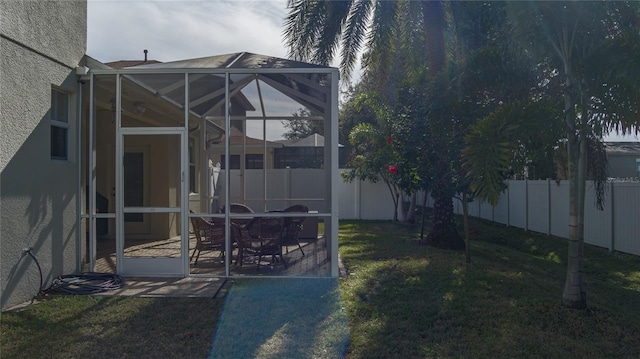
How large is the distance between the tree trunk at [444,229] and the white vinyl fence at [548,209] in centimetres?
346

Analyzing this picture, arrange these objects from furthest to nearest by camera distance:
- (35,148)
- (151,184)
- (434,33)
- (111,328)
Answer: (151,184)
(434,33)
(35,148)
(111,328)

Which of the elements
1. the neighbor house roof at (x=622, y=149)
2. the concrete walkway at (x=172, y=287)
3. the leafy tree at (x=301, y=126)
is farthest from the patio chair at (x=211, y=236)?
the neighbor house roof at (x=622, y=149)

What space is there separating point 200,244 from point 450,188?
461 cm

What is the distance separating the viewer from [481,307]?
6223mm

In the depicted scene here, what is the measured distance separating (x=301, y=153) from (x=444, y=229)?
5.69 metres

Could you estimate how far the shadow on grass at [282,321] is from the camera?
5.01 meters

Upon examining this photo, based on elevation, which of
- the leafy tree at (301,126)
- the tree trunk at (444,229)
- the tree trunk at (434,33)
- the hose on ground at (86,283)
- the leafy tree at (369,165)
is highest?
the tree trunk at (434,33)

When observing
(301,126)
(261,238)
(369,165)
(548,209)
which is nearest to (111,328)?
(261,238)

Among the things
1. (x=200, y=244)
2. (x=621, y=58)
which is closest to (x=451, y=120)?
(x=621, y=58)

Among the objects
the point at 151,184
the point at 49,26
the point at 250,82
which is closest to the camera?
the point at 49,26

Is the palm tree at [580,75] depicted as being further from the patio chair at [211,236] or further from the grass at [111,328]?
the patio chair at [211,236]

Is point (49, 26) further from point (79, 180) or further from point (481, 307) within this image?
point (481, 307)

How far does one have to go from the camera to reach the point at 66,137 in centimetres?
739

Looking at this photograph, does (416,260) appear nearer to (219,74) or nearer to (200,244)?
(200,244)
